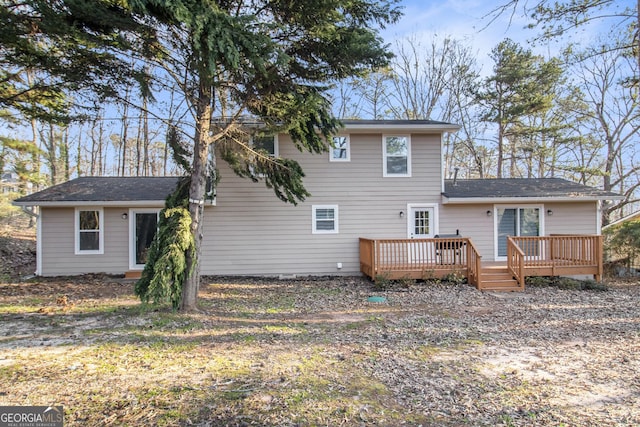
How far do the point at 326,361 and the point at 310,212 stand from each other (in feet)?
21.5

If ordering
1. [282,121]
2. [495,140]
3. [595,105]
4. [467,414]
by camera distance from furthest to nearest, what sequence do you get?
[495,140]
[595,105]
[282,121]
[467,414]

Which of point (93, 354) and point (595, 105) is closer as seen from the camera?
point (93, 354)

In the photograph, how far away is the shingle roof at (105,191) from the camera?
9672 millimetres

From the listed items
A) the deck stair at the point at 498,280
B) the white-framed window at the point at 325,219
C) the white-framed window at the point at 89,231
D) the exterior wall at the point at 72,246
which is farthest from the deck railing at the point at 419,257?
the white-framed window at the point at 89,231

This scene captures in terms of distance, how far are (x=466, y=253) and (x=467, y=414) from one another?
6.74m

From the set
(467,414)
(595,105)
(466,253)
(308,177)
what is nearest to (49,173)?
(308,177)

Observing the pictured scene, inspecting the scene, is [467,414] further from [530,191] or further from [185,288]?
[530,191]

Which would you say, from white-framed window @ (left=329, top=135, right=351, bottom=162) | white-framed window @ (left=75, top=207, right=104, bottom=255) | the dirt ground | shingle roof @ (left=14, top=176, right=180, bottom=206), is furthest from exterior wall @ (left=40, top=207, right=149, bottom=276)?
white-framed window @ (left=329, top=135, right=351, bottom=162)

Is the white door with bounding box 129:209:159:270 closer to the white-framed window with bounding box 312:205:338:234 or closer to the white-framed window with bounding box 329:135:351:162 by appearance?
the white-framed window with bounding box 312:205:338:234

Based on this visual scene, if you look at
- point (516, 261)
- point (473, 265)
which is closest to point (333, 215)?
point (473, 265)

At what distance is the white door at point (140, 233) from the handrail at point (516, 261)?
1029cm

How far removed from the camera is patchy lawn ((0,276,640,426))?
9.47ft

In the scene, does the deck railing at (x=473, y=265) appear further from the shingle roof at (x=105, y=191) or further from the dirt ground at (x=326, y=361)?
the shingle roof at (x=105, y=191)

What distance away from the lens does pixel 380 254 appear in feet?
29.6
